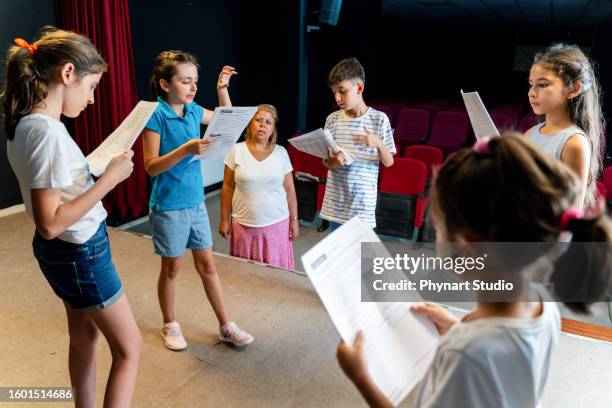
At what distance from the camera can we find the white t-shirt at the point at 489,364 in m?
0.77

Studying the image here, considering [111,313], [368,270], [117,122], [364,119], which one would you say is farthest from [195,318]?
[117,122]

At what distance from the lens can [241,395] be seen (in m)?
2.03

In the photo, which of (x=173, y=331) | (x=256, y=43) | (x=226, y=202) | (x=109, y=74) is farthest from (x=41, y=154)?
(x=256, y=43)

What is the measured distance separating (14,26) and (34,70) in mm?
3458

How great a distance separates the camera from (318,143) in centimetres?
243

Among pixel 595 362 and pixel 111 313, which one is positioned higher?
pixel 111 313

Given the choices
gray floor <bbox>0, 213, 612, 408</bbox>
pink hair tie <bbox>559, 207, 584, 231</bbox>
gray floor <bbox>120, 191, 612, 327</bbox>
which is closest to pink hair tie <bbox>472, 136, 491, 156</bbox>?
pink hair tie <bbox>559, 207, 584, 231</bbox>

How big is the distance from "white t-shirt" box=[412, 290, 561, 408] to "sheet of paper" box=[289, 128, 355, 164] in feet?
5.21

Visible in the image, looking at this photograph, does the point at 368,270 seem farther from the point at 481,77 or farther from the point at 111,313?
the point at 481,77

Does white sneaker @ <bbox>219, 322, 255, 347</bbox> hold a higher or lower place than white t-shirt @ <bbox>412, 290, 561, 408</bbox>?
lower

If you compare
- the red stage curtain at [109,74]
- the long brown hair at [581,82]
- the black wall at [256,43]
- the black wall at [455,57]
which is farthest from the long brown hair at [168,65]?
the black wall at [455,57]

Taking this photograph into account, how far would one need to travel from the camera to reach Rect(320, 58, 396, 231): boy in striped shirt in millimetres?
2521

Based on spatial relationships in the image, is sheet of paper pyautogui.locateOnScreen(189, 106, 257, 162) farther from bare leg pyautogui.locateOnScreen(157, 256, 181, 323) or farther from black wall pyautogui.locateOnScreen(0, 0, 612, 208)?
black wall pyautogui.locateOnScreen(0, 0, 612, 208)

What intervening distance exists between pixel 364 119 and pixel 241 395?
1485 mm
